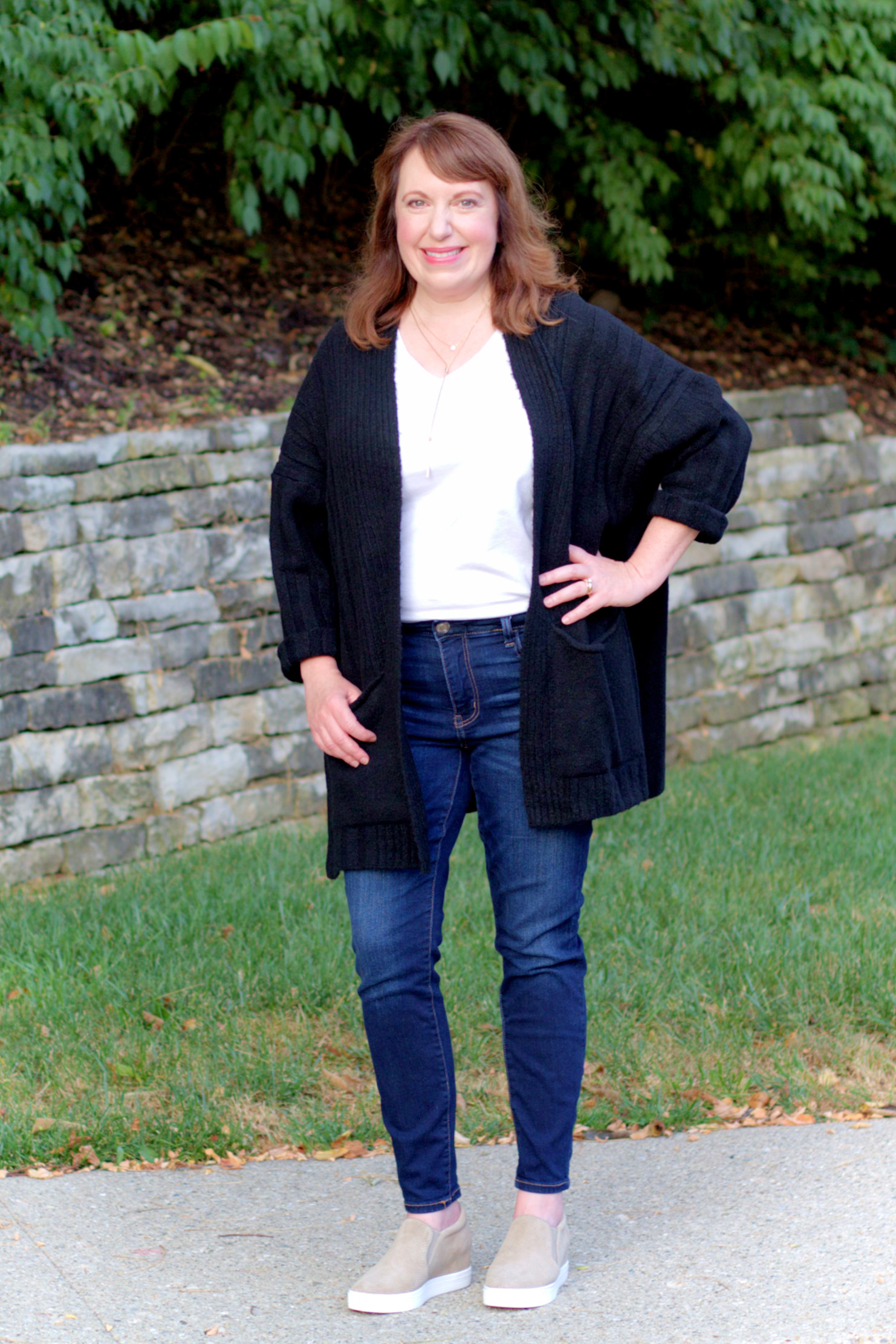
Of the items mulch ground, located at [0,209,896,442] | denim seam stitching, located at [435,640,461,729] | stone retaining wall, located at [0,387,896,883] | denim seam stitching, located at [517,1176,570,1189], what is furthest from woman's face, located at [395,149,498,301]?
stone retaining wall, located at [0,387,896,883]

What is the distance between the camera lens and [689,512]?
2555 millimetres

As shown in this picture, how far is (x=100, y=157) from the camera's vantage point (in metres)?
7.36

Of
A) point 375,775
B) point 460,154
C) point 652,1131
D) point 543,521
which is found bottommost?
point 652,1131

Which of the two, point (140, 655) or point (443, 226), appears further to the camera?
point (140, 655)

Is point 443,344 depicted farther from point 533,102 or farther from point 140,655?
point 533,102

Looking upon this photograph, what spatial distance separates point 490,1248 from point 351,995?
1.22 meters

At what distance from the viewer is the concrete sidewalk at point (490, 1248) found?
247 cm

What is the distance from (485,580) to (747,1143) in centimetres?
152

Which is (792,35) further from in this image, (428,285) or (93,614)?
(428,285)

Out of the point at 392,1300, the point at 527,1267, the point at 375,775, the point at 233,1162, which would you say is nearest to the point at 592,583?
the point at 375,775

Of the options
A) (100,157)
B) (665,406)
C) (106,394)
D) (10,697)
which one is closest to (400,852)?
(665,406)

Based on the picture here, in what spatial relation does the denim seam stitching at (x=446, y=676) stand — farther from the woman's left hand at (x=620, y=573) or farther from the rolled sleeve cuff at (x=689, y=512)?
the rolled sleeve cuff at (x=689, y=512)

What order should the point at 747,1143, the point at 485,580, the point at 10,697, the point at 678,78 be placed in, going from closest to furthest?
the point at 485,580, the point at 747,1143, the point at 10,697, the point at 678,78

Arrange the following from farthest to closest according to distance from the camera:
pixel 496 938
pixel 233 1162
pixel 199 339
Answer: pixel 199 339, pixel 233 1162, pixel 496 938
